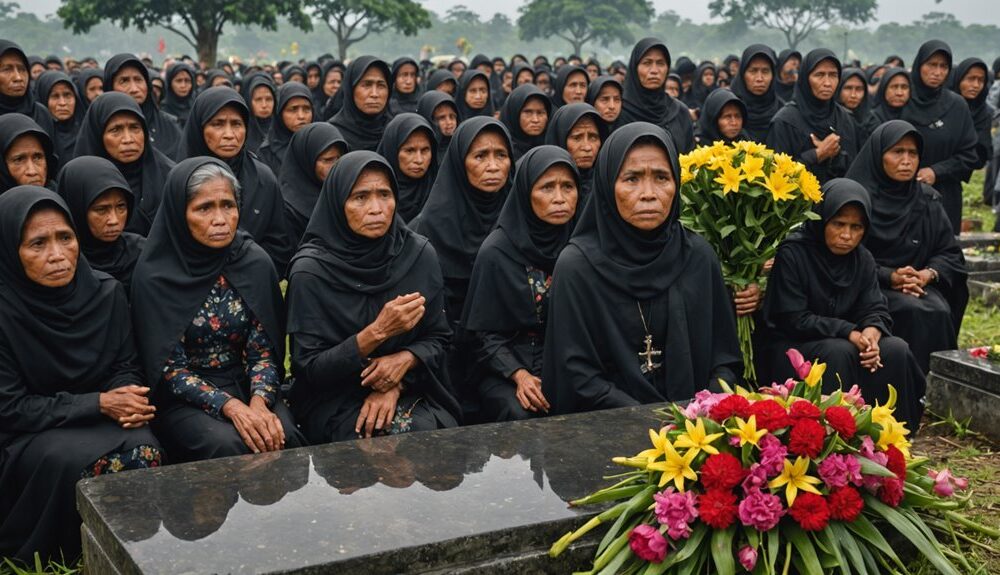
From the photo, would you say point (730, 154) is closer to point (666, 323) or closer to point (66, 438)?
point (666, 323)

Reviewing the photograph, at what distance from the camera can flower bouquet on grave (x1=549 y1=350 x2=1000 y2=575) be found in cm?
283

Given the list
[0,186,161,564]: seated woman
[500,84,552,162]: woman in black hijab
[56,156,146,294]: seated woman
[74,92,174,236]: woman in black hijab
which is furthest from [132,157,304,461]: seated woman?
[500,84,552,162]: woman in black hijab

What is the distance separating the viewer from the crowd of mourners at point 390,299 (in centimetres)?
409

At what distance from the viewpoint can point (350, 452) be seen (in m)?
3.57

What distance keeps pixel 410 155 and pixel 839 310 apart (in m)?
2.76

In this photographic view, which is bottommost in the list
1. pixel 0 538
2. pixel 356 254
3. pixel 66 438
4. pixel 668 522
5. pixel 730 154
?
pixel 0 538

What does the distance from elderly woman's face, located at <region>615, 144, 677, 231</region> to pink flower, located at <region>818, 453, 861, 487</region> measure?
5.42ft

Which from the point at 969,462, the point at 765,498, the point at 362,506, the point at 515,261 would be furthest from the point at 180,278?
the point at 969,462

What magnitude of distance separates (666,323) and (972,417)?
86.1 inches

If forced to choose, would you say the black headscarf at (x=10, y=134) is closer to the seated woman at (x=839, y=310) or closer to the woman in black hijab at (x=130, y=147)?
the woman in black hijab at (x=130, y=147)

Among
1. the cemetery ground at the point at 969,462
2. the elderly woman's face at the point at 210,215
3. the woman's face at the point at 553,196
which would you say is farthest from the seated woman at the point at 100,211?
the woman's face at the point at 553,196

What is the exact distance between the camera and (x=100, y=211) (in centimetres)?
487

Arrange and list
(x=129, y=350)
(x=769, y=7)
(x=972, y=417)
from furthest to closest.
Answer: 1. (x=769, y=7)
2. (x=972, y=417)
3. (x=129, y=350)

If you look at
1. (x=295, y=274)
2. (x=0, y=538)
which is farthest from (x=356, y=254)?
(x=0, y=538)
